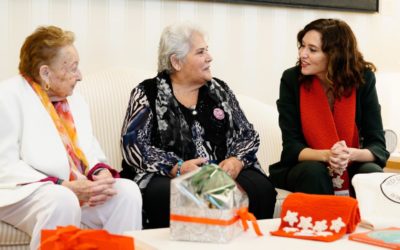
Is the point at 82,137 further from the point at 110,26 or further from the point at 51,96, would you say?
the point at 110,26

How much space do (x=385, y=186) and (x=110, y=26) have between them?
5.31 feet

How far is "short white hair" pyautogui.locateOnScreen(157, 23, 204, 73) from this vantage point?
299cm

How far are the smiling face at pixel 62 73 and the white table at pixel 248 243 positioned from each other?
0.79m

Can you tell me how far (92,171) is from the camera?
2.55 meters

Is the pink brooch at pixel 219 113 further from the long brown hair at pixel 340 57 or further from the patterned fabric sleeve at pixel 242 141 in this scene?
the long brown hair at pixel 340 57

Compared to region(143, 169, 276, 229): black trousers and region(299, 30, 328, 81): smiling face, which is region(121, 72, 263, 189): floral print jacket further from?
region(299, 30, 328, 81): smiling face

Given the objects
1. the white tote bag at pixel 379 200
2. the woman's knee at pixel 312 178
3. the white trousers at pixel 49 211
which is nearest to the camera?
the white tote bag at pixel 379 200

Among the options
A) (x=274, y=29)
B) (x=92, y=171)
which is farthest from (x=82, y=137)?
(x=274, y=29)

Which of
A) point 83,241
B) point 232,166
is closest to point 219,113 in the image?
point 232,166

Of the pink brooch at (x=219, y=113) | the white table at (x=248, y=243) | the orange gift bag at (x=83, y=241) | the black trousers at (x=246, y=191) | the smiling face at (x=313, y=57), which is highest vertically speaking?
the smiling face at (x=313, y=57)

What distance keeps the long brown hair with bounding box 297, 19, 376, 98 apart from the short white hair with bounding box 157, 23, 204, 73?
55cm

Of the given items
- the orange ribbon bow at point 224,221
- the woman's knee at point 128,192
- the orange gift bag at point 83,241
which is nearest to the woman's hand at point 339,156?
the woman's knee at point 128,192

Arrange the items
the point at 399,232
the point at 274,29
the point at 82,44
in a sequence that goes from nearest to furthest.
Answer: the point at 399,232, the point at 82,44, the point at 274,29

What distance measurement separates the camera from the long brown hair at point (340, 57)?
298 cm
